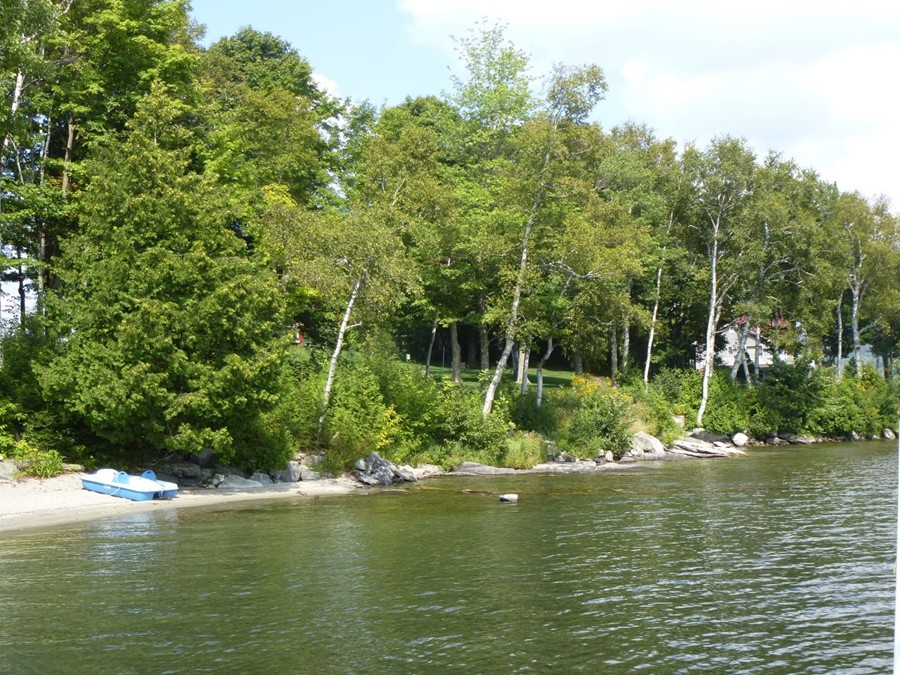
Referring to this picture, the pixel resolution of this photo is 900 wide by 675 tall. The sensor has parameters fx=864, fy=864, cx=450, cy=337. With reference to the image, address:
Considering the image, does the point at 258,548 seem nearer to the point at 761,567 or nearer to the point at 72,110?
the point at 761,567

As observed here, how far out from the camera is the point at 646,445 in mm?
48594

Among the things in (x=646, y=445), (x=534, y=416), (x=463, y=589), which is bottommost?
(x=463, y=589)

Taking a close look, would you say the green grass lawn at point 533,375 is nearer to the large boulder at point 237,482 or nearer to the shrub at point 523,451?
the shrub at point 523,451

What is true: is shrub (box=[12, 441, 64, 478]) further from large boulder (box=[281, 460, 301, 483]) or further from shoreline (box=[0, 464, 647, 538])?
large boulder (box=[281, 460, 301, 483])

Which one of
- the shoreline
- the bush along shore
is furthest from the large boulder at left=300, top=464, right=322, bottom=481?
the shoreline

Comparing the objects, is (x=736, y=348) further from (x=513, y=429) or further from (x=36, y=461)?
(x=36, y=461)

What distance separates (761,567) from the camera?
63.1 ft

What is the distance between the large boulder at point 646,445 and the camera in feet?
157

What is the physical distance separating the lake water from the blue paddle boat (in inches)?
76.6

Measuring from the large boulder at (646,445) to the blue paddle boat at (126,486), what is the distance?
26.6m

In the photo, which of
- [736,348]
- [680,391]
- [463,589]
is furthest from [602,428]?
[736,348]

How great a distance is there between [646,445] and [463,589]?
109 feet

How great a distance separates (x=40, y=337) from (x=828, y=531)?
1073 inches

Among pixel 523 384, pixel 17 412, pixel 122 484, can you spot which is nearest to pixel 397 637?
pixel 122 484
